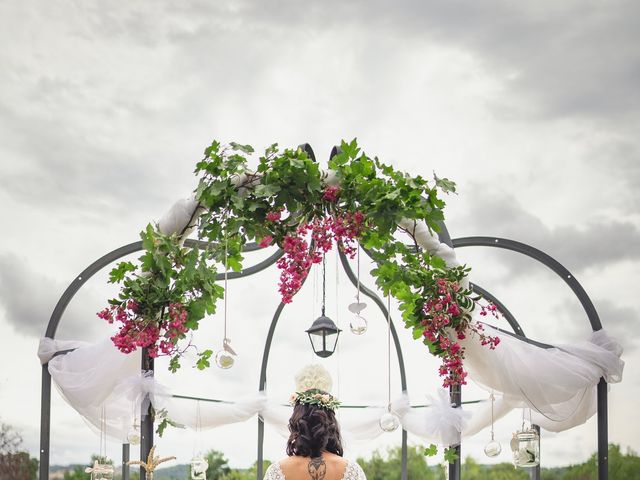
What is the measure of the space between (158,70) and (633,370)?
8.23 metres

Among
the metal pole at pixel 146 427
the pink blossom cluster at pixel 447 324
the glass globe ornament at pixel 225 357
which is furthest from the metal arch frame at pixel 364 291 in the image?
the glass globe ornament at pixel 225 357

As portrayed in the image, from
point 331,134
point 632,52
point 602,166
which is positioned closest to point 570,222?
point 602,166

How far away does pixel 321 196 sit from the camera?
20.5ft

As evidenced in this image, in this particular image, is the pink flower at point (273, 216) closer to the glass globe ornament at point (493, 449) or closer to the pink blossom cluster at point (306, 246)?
the pink blossom cluster at point (306, 246)

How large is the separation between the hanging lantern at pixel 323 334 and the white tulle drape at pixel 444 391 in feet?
3.98

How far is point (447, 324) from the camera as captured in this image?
6.42 metres

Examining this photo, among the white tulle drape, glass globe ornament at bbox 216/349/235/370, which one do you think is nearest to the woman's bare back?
glass globe ornament at bbox 216/349/235/370

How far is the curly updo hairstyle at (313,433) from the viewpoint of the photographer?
5926 mm

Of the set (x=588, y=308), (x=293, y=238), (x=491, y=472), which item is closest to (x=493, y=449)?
(x=588, y=308)

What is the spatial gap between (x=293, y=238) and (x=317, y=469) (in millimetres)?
1591

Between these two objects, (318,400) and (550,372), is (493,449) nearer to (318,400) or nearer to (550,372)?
(550,372)

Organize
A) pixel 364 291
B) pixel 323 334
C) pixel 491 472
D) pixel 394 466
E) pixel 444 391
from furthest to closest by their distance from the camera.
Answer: pixel 394 466 → pixel 491 472 → pixel 364 291 → pixel 444 391 → pixel 323 334

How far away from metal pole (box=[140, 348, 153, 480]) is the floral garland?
1.91ft

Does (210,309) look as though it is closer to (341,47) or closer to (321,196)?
(321,196)
